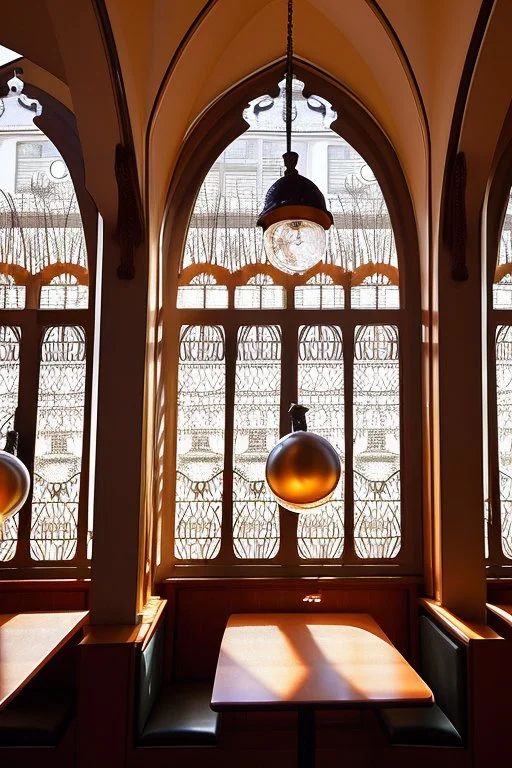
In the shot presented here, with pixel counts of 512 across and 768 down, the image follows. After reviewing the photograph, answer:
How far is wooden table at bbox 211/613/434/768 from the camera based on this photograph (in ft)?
8.92

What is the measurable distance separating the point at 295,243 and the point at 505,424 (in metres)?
2.52

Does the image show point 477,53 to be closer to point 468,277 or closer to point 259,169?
point 468,277

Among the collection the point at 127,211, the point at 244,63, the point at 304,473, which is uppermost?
the point at 244,63

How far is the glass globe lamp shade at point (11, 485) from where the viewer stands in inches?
131

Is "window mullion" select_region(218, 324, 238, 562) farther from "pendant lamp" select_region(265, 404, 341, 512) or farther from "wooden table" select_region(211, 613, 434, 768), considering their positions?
"pendant lamp" select_region(265, 404, 341, 512)

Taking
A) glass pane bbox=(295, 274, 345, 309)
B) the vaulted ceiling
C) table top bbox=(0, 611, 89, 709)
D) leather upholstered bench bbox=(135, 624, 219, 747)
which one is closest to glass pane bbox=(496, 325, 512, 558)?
the vaulted ceiling

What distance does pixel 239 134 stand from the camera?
184 inches

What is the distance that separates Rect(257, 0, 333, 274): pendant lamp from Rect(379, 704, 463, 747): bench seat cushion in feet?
7.39

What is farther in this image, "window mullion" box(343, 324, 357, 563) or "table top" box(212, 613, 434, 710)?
"window mullion" box(343, 324, 357, 563)

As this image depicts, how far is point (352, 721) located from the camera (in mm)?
4020

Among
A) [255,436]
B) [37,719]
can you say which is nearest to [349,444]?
[255,436]

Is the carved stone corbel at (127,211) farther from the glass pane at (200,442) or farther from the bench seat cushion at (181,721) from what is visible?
the bench seat cushion at (181,721)

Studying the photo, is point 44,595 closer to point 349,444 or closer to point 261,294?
point 349,444

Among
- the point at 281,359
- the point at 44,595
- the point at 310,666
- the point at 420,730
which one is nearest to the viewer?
the point at 310,666
